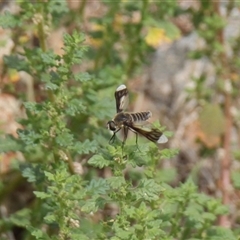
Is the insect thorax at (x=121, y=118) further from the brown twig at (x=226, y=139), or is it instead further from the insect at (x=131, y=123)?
the brown twig at (x=226, y=139)

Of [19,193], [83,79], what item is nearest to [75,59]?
[83,79]

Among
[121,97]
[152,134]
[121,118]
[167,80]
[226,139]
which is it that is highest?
[167,80]

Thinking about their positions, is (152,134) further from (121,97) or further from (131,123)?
(121,97)

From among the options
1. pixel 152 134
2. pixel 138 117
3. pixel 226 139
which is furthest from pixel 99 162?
pixel 226 139

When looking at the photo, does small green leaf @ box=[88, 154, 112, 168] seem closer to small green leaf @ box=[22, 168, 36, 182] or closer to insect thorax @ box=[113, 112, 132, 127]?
insect thorax @ box=[113, 112, 132, 127]

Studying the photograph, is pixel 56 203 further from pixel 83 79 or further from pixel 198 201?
pixel 198 201

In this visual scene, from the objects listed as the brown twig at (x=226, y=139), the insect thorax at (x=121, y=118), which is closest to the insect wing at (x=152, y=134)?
the insect thorax at (x=121, y=118)
